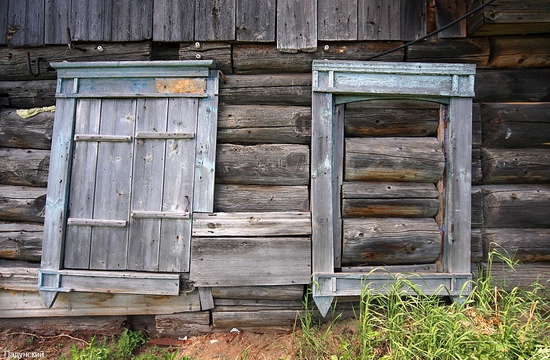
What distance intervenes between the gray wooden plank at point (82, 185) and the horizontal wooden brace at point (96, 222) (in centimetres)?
4

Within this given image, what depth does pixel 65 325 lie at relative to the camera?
10.5 feet

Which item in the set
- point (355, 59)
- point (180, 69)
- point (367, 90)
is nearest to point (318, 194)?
point (367, 90)

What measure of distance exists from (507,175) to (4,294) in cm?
468

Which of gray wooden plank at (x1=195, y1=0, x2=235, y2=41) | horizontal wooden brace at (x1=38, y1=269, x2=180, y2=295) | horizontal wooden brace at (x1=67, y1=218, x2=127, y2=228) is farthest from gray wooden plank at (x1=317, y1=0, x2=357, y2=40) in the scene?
Answer: horizontal wooden brace at (x1=38, y1=269, x2=180, y2=295)

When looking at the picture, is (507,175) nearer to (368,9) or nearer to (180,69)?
(368,9)

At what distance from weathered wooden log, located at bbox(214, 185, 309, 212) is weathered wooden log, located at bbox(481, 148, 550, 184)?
65.6 inches

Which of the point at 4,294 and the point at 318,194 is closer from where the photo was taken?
the point at 318,194

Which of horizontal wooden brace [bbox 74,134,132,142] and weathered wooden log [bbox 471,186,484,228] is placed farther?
weathered wooden log [bbox 471,186,484,228]

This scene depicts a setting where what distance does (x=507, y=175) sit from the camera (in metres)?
3.16

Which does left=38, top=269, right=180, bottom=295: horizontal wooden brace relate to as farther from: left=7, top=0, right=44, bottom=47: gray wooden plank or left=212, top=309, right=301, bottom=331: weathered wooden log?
left=7, top=0, right=44, bottom=47: gray wooden plank

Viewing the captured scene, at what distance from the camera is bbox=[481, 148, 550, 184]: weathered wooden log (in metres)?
3.13

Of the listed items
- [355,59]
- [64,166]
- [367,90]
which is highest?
[355,59]

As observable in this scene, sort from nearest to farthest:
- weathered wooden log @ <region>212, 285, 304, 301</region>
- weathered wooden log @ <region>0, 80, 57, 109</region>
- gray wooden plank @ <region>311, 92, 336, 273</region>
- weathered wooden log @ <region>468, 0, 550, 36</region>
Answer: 1. weathered wooden log @ <region>468, 0, 550, 36</region>
2. gray wooden plank @ <region>311, 92, 336, 273</region>
3. weathered wooden log @ <region>212, 285, 304, 301</region>
4. weathered wooden log @ <region>0, 80, 57, 109</region>

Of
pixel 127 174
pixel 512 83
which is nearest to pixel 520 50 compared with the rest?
pixel 512 83
